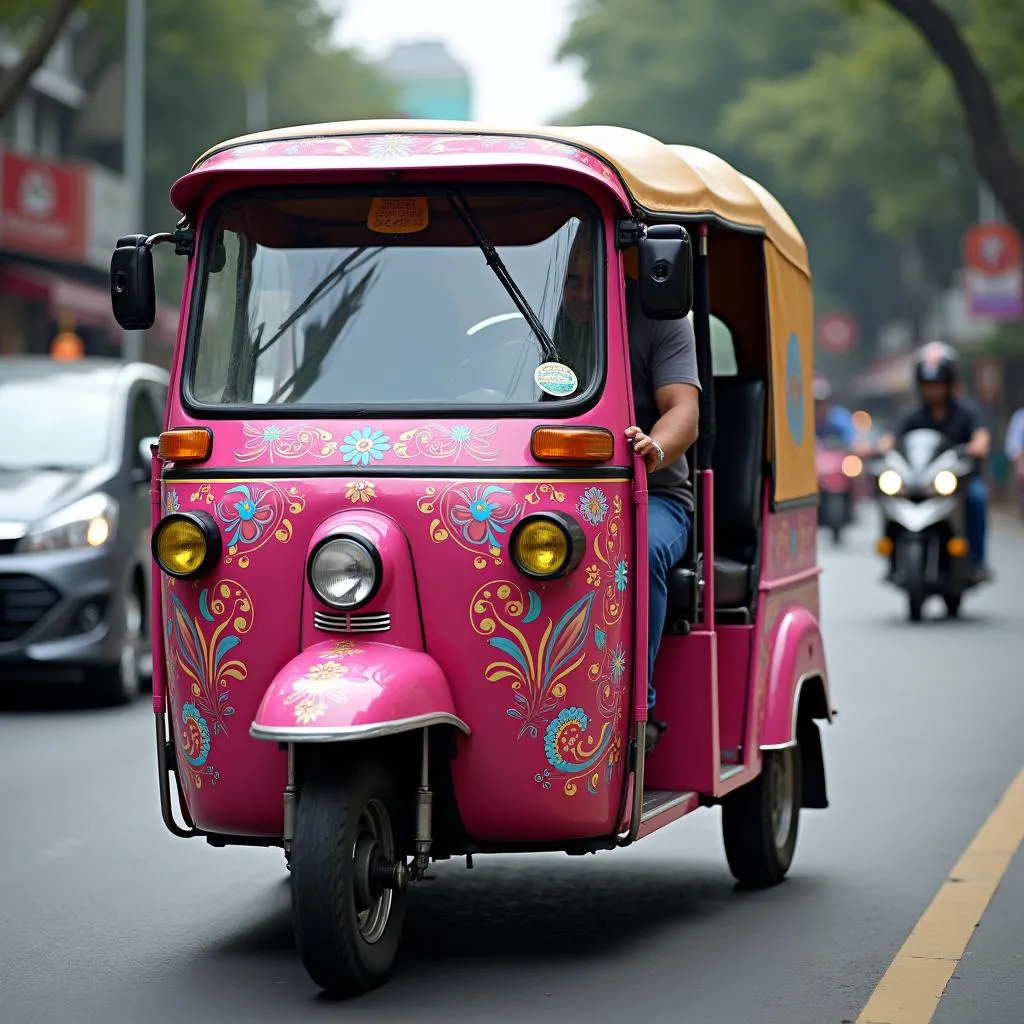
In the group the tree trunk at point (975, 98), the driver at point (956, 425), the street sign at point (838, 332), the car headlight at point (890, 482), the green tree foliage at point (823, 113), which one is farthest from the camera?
the street sign at point (838, 332)

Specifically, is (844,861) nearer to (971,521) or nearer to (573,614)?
(573,614)

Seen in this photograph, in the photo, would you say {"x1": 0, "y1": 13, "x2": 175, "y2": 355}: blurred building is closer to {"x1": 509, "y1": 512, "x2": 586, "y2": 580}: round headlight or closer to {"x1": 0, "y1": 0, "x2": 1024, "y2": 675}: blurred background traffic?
{"x1": 0, "y1": 0, "x2": 1024, "y2": 675}: blurred background traffic

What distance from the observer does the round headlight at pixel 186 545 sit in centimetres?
607

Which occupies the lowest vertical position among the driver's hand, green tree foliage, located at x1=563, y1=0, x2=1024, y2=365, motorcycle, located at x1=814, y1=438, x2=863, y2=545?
motorcycle, located at x1=814, y1=438, x2=863, y2=545

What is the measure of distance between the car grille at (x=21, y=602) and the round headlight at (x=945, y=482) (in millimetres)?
7933

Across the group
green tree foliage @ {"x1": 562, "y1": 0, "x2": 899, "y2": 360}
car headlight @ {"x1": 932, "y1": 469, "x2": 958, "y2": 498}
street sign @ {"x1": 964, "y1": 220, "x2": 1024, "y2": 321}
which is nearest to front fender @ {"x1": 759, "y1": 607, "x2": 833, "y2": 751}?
car headlight @ {"x1": 932, "y1": 469, "x2": 958, "y2": 498}

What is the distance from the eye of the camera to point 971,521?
18312 mm

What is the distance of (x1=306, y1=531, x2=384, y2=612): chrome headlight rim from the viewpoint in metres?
5.89

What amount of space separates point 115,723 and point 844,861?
16.4ft

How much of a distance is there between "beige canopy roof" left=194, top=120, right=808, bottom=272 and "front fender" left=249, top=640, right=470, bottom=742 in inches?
53.3

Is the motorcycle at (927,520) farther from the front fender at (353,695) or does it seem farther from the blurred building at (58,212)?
the blurred building at (58,212)

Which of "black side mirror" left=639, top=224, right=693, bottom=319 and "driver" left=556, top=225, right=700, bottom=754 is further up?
"black side mirror" left=639, top=224, right=693, bottom=319

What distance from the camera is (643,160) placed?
21.4ft

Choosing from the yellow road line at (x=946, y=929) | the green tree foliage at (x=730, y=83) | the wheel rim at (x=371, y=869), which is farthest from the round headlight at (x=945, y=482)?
the green tree foliage at (x=730, y=83)
